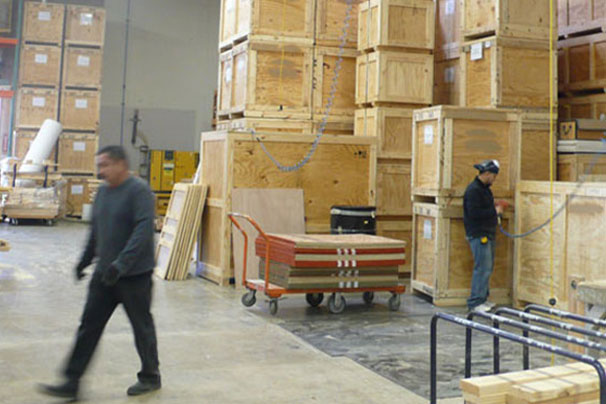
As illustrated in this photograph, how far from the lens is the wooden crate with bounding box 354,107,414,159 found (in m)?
11.0

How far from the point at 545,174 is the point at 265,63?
463cm

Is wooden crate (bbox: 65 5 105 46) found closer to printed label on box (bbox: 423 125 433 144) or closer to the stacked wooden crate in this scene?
the stacked wooden crate

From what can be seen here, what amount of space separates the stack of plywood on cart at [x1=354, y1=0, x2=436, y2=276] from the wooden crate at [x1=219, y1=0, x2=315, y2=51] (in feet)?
2.92

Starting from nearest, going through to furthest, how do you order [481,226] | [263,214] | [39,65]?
[481,226] < [263,214] < [39,65]

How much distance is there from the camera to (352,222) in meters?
9.99

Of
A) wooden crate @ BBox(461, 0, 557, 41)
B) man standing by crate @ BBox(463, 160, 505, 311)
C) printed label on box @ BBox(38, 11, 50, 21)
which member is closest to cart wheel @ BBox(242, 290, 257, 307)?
man standing by crate @ BBox(463, 160, 505, 311)

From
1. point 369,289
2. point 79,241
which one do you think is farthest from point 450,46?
point 79,241

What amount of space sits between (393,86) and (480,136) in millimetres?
2060

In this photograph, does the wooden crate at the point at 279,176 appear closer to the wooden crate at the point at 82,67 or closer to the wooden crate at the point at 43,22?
the wooden crate at the point at 82,67

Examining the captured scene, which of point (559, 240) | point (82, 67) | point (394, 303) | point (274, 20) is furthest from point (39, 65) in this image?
point (559, 240)

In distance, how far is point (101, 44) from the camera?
2067 centimetres

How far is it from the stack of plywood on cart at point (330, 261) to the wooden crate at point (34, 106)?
1330 centimetres

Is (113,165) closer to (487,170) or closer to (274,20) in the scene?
(487,170)

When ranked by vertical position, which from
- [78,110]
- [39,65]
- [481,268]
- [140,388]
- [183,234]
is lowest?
[140,388]
